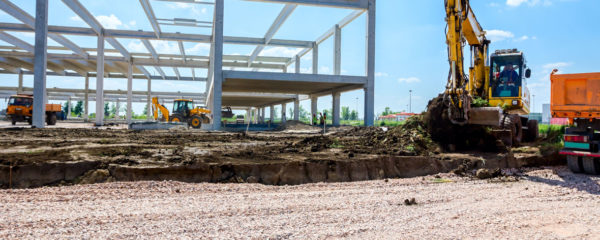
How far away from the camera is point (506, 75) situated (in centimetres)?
1235

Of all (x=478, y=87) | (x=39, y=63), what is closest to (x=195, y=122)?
(x=39, y=63)

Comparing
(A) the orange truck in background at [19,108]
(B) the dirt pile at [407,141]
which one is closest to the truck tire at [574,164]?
(B) the dirt pile at [407,141]

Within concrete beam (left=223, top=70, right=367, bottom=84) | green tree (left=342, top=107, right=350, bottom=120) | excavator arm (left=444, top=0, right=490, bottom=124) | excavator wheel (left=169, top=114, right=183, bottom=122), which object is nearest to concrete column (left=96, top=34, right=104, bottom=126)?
excavator wheel (left=169, top=114, right=183, bottom=122)

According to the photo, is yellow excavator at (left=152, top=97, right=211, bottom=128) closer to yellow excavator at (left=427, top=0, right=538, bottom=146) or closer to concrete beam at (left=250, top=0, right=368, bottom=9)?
concrete beam at (left=250, top=0, right=368, bottom=9)

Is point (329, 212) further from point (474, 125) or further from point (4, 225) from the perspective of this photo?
point (474, 125)

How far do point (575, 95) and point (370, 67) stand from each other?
14.6 m

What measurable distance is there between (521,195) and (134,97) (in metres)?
61.2

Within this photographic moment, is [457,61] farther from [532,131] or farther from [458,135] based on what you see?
[532,131]

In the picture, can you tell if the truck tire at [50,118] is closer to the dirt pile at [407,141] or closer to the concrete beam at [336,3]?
the concrete beam at [336,3]

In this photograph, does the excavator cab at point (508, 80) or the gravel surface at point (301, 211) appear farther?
the excavator cab at point (508, 80)

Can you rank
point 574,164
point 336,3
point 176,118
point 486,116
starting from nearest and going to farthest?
1. point 574,164
2. point 486,116
3. point 336,3
4. point 176,118

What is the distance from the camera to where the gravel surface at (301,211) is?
3660mm

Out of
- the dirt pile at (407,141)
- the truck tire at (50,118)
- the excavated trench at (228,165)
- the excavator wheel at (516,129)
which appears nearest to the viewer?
the excavated trench at (228,165)

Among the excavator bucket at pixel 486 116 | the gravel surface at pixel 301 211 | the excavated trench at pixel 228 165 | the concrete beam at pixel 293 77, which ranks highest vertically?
the concrete beam at pixel 293 77
